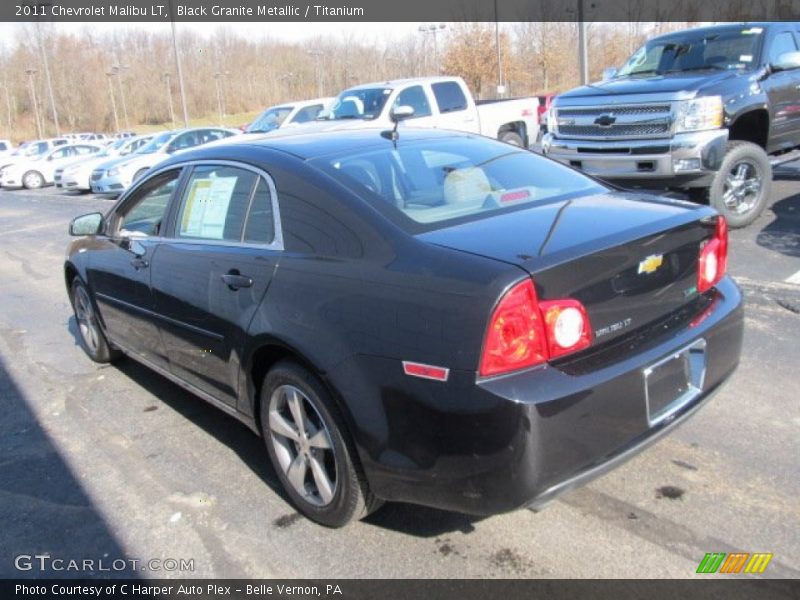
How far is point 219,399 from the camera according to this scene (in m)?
3.64

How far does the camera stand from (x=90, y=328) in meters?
5.41

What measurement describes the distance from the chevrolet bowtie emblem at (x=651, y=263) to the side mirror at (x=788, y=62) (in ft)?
21.3

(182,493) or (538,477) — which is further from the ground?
(538,477)

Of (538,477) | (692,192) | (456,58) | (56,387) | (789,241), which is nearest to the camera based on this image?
(538,477)

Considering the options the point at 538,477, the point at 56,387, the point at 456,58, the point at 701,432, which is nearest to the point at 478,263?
the point at 538,477

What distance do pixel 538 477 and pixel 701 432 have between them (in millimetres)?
1662

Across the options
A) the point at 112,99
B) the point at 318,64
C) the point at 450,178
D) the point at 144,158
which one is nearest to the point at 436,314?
the point at 450,178

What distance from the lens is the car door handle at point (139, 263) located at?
4.15 metres

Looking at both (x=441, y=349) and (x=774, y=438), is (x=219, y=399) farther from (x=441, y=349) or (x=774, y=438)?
(x=774, y=438)

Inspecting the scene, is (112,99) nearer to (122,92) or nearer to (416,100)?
(122,92)

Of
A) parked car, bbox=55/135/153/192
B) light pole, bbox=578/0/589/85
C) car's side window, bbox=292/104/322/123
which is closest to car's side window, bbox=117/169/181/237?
car's side window, bbox=292/104/322/123

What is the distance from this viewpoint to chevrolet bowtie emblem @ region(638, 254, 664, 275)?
2.68 m

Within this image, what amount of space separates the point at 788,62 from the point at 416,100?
6822mm

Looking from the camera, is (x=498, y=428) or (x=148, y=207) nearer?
(x=498, y=428)
